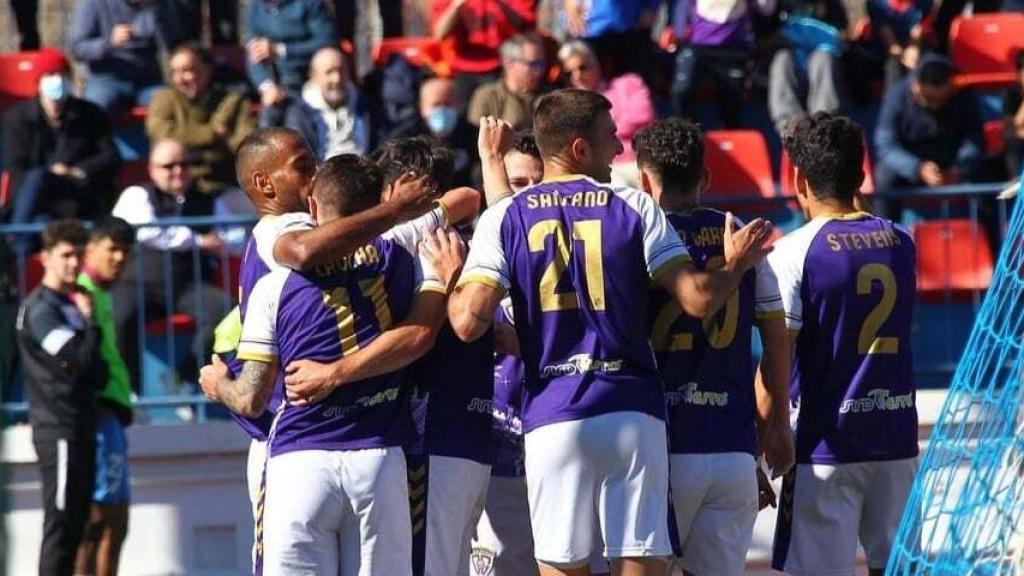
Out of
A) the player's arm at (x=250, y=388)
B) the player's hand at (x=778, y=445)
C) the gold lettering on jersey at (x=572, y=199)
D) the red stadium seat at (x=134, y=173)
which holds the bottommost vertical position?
the player's hand at (x=778, y=445)

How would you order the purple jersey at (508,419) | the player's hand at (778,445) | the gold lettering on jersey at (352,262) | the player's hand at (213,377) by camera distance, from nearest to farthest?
1. the gold lettering on jersey at (352,262)
2. the player's hand at (778,445)
3. the player's hand at (213,377)
4. the purple jersey at (508,419)

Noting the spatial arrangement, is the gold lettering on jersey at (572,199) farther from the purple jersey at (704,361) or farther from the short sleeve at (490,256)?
the purple jersey at (704,361)

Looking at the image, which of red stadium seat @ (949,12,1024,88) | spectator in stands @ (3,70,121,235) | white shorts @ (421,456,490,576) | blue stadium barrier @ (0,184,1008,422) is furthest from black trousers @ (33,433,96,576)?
red stadium seat @ (949,12,1024,88)

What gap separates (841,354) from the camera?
6.48m

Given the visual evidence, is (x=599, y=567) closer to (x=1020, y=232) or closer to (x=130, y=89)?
(x=1020, y=232)

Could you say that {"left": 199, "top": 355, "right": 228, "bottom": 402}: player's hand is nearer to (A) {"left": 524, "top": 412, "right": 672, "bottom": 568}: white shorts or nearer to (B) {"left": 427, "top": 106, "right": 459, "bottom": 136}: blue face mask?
(A) {"left": 524, "top": 412, "right": 672, "bottom": 568}: white shorts

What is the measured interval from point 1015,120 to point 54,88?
220 inches

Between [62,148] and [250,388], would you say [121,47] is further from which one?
[250,388]

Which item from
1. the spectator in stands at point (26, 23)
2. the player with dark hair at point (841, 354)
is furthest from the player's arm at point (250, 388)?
the spectator in stands at point (26, 23)

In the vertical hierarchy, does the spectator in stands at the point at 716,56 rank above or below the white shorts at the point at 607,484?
above

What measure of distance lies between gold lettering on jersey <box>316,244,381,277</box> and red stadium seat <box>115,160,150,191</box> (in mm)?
5806

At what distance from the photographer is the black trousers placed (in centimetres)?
902

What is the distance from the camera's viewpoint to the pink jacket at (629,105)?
36.8 feet

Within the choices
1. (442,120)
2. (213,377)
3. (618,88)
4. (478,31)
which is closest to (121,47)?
(478,31)
